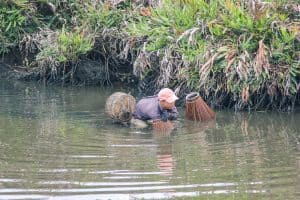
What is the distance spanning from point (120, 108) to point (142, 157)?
272 cm

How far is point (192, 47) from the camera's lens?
14055mm

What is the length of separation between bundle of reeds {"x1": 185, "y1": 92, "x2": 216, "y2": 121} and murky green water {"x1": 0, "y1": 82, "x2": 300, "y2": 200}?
155 mm

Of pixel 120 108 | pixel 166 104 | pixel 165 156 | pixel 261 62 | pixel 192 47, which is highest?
pixel 192 47

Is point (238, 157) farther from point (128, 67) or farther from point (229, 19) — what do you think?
point (128, 67)

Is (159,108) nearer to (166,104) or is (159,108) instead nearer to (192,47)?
(166,104)

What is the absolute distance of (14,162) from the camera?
9.70m

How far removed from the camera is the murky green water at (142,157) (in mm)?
8367

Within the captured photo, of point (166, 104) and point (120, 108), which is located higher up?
point (166, 104)

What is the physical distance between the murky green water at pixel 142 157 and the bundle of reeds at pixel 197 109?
16 cm

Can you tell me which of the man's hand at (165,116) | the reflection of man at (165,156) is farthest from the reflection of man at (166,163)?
the man's hand at (165,116)

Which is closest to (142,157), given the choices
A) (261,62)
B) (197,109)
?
(197,109)

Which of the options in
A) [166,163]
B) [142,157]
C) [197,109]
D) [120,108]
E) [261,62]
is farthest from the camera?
[261,62]

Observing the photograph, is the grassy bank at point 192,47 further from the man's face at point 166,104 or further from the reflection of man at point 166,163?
the reflection of man at point 166,163

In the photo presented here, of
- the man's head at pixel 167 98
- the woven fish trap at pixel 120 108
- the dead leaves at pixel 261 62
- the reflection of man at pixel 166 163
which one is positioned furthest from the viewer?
the dead leaves at pixel 261 62
